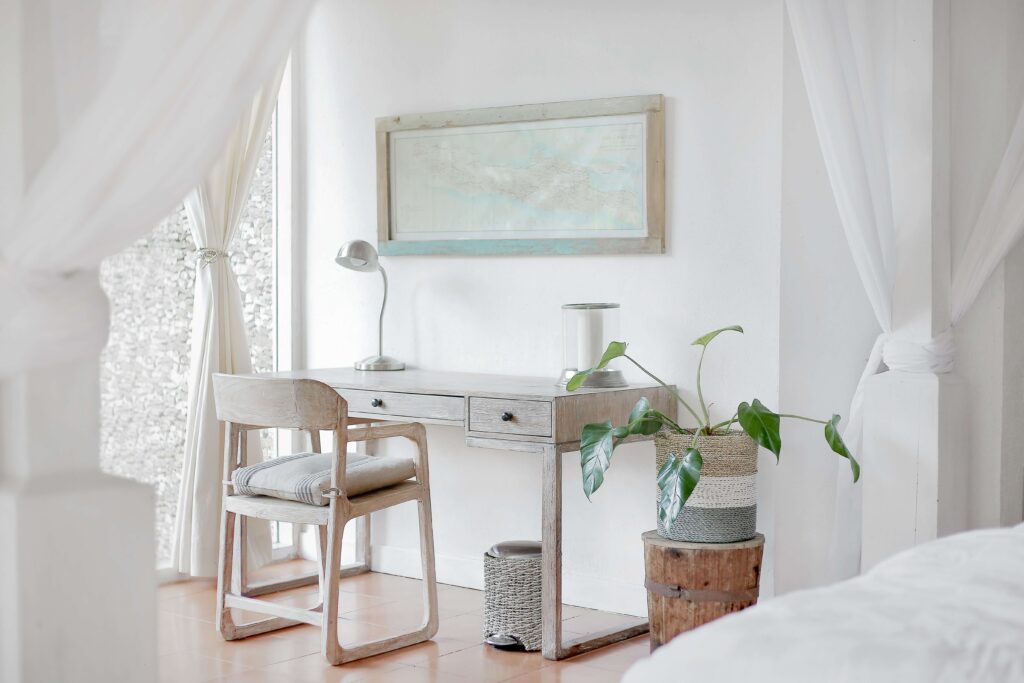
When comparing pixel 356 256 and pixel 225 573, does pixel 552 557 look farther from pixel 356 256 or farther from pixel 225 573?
pixel 356 256

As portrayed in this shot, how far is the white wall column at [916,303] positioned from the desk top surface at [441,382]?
782mm

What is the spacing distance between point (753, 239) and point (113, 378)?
219 centimetres

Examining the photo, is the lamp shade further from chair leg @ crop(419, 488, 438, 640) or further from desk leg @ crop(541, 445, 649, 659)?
desk leg @ crop(541, 445, 649, 659)

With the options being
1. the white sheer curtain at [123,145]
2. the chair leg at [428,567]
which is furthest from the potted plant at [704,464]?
the white sheer curtain at [123,145]

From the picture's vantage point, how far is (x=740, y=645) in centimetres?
157

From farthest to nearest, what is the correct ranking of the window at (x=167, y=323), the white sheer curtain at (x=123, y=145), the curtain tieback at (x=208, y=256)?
the curtain tieback at (x=208, y=256), the window at (x=167, y=323), the white sheer curtain at (x=123, y=145)

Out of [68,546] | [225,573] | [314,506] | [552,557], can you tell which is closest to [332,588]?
[314,506]

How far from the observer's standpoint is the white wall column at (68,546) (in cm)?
176

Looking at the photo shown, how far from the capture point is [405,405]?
382cm

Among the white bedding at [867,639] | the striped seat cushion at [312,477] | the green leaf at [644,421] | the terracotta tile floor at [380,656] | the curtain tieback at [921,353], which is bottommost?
the terracotta tile floor at [380,656]

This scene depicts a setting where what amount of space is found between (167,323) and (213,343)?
0.67ft

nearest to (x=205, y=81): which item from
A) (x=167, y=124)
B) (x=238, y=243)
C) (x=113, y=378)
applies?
(x=167, y=124)

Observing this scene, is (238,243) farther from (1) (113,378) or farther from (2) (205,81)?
(2) (205,81)

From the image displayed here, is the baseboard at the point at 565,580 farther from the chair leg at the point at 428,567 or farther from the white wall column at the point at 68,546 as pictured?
the white wall column at the point at 68,546
